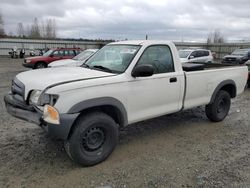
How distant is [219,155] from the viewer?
15.2 feet

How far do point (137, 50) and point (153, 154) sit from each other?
178cm

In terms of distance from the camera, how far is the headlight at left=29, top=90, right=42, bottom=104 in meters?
3.85

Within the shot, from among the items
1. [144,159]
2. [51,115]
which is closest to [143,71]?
[144,159]

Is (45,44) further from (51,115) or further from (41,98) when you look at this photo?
(51,115)

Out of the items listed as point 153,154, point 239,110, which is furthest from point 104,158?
point 239,110

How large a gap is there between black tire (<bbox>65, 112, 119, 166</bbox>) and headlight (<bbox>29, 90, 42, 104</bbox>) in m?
0.65

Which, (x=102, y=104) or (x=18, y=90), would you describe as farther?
(x=18, y=90)

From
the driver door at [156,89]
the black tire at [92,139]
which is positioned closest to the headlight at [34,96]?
the black tire at [92,139]

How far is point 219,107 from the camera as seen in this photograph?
6520 mm

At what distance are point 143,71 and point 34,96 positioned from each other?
166 cm

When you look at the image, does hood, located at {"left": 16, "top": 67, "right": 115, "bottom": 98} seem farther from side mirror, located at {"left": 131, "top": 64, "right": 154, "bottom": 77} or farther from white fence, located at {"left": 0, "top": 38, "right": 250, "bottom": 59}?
white fence, located at {"left": 0, "top": 38, "right": 250, "bottom": 59}

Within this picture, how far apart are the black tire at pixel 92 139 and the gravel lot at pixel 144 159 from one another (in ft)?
0.54

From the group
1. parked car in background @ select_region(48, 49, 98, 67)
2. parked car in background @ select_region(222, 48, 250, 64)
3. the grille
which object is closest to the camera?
the grille

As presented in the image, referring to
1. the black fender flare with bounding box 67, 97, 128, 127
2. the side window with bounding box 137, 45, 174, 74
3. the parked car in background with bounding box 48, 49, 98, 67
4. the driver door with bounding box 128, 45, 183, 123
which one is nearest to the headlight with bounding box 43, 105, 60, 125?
the black fender flare with bounding box 67, 97, 128, 127
